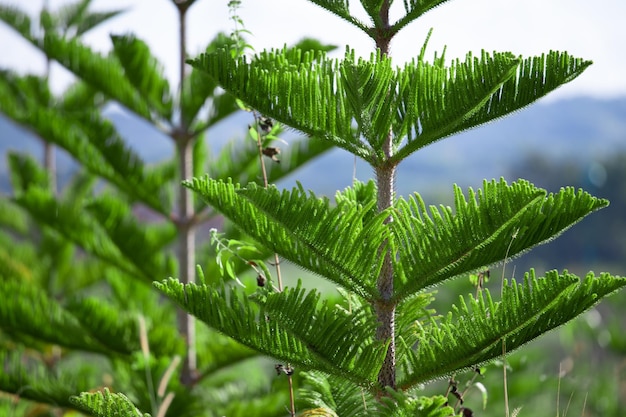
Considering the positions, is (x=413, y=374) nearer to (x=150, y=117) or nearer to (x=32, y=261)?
(x=150, y=117)

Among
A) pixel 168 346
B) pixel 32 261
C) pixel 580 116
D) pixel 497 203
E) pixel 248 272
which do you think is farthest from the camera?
pixel 580 116

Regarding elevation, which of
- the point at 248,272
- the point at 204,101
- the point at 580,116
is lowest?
the point at 248,272

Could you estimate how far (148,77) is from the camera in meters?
3.95

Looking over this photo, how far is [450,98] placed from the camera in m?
1.47

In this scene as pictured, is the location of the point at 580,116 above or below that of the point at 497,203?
above

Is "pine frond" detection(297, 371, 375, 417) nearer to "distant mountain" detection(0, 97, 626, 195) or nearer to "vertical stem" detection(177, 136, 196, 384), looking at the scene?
"vertical stem" detection(177, 136, 196, 384)

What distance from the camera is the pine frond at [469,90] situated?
143 centimetres

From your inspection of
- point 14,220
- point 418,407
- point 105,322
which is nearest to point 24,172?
point 14,220

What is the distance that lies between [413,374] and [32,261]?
494 cm

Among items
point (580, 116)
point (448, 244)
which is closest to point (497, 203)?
point (448, 244)

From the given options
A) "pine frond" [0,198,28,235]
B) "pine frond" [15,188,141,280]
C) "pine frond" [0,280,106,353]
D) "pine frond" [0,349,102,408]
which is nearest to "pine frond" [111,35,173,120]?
"pine frond" [15,188,141,280]

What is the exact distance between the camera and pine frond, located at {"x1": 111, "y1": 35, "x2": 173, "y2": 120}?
12.7 feet

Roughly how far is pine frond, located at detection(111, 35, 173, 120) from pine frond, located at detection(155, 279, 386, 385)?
2.55m

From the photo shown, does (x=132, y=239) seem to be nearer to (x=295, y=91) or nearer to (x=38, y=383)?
(x=38, y=383)
